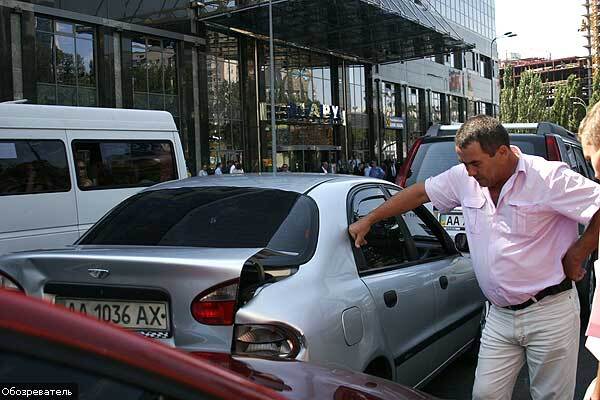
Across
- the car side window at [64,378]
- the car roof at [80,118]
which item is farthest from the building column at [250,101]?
the car side window at [64,378]

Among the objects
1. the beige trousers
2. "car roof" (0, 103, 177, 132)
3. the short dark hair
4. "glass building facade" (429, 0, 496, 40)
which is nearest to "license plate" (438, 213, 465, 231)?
the beige trousers

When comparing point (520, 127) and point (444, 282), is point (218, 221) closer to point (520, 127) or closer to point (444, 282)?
point (444, 282)

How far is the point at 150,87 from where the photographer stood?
2778 centimetres

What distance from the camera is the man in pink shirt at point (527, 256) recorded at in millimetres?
2826

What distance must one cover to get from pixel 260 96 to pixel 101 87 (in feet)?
36.3

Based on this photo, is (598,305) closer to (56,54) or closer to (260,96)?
(56,54)

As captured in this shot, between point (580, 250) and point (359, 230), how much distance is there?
107 cm

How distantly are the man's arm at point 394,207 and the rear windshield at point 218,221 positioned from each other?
24 cm

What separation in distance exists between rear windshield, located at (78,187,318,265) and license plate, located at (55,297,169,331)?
0.51 metres

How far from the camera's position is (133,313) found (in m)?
2.81

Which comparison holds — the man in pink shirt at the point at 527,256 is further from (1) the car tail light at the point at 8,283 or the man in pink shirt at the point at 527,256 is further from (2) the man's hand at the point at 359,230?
(1) the car tail light at the point at 8,283

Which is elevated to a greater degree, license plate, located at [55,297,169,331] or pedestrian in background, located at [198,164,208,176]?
pedestrian in background, located at [198,164,208,176]

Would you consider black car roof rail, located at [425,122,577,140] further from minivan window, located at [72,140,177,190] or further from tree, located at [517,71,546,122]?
tree, located at [517,71,546,122]

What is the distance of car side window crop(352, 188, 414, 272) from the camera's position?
3.63 meters
